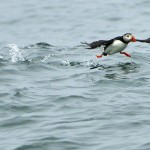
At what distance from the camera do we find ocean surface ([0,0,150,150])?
34.8ft

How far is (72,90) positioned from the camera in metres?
13.7

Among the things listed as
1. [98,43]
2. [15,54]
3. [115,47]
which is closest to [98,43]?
[98,43]

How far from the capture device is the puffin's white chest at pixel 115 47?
16.9 metres

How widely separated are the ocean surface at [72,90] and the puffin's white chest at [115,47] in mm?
300

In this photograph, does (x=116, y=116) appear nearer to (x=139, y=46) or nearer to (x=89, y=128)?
(x=89, y=128)

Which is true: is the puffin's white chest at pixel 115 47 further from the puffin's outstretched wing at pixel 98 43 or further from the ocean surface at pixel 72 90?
the ocean surface at pixel 72 90

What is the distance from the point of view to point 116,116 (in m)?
11.7

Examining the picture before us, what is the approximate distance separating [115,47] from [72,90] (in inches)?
138

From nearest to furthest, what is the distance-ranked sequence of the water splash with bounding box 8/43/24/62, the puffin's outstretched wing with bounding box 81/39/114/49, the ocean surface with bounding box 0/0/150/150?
1. the ocean surface with bounding box 0/0/150/150
2. the puffin's outstretched wing with bounding box 81/39/114/49
3. the water splash with bounding box 8/43/24/62

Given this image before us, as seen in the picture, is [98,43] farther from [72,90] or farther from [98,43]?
[72,90]

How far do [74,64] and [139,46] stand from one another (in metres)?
3.60

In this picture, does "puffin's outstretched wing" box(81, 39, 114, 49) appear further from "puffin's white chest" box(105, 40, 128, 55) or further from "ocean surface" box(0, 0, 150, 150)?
"ocean surface" box(0, 0, 150, 150)

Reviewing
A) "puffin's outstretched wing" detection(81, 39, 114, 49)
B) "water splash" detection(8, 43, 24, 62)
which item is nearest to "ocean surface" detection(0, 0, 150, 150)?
"water splash" detection(8, 43, 24, 62)

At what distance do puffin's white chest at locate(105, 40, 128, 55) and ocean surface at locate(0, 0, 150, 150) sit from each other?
30cm
